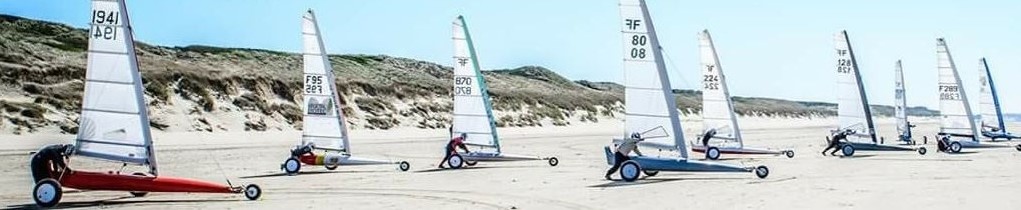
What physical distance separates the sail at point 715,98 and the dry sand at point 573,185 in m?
1.67

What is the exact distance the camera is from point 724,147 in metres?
25.3

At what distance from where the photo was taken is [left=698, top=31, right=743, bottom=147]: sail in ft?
87.1

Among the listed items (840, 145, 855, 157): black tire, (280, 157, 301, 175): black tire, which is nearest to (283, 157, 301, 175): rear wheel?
(280, 157, 301, 175): black tire

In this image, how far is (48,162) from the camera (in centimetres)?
1316

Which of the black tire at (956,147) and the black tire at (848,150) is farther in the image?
the black tire at (956,147)

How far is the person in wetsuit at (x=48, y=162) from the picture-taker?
43.0 ft

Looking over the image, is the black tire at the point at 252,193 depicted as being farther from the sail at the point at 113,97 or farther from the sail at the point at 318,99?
the sail at the point at 318,99

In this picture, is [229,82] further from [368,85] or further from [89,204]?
[89,204]

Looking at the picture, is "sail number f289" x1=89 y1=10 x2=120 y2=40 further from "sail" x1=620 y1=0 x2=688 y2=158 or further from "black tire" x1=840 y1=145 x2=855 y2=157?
"black tire" x1=840 y1=145 x2=855 y2=157

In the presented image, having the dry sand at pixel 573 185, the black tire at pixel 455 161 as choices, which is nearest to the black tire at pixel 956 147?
the dry sand at pixel 573 185

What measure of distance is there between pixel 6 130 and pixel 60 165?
18.4m

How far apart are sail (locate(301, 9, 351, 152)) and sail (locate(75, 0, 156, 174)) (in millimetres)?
7802

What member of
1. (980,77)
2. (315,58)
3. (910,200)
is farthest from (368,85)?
(910,200)

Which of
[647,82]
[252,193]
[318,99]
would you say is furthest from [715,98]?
[252,193]
